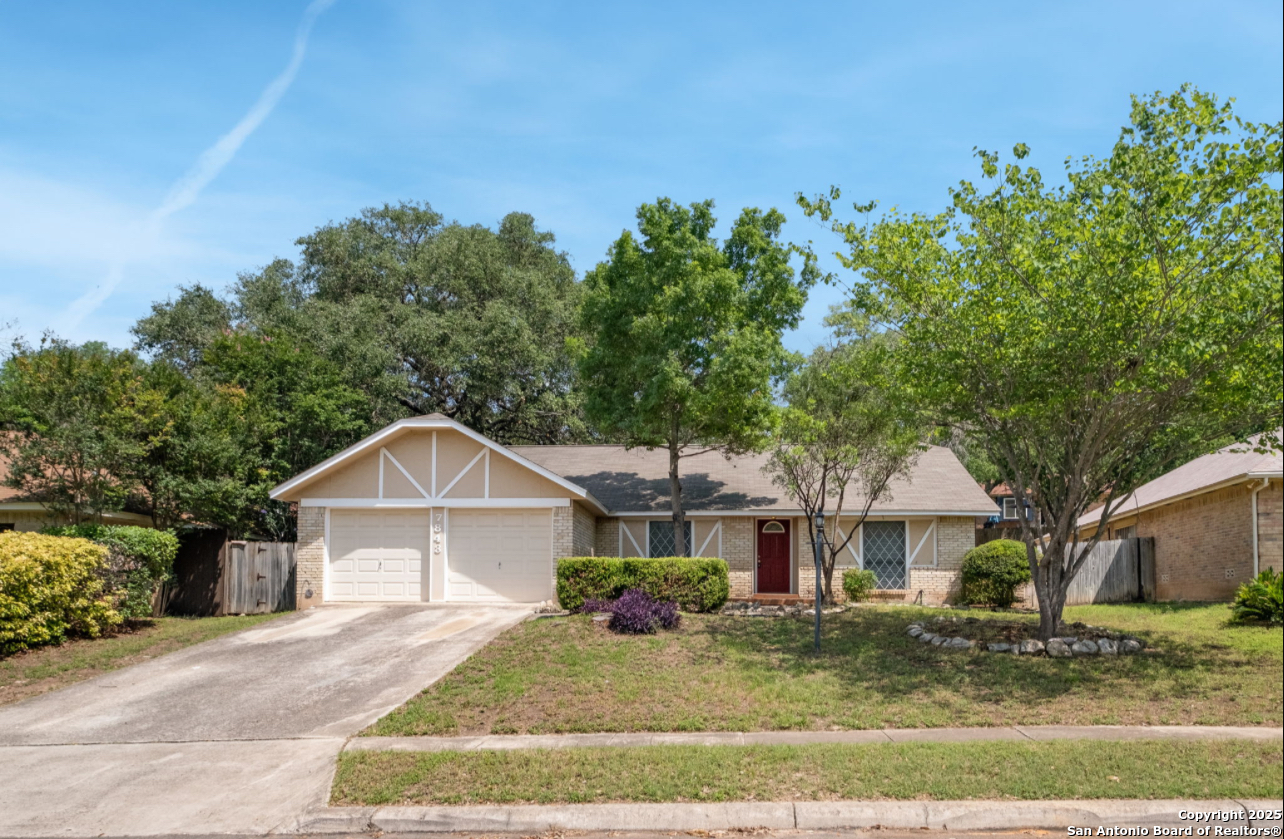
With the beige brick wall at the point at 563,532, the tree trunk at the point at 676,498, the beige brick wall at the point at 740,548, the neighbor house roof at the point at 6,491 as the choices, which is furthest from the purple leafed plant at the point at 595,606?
the neighbor house roof at the point at 6,491

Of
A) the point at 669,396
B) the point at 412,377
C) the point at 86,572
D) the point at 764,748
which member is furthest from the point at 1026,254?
the point at 412,377

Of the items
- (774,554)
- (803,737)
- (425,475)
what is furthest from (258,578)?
(803,737)

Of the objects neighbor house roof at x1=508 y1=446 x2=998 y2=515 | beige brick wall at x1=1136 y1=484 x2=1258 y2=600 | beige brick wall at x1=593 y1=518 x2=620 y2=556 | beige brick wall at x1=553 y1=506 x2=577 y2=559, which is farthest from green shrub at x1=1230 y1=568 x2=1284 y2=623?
beige brick wall at x1=593 y1=518 x2=620 y2=556

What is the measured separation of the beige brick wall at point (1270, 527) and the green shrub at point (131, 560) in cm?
2149

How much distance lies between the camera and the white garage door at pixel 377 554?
71.8ft

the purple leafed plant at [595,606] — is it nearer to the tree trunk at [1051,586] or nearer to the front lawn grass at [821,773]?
the tree trunk at [1051,586]

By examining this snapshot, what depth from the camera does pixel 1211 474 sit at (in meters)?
21.4

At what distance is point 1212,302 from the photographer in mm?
11594

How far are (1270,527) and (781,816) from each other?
50.7 feet

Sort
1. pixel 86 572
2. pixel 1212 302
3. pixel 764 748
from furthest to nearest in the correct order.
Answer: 1. pixel 86 572
2. pixel 1212 302
3. pixel 764 748

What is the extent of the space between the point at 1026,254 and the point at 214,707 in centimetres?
1195

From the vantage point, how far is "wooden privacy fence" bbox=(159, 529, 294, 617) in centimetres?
2188

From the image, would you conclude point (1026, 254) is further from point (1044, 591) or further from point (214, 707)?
point (214, 707)

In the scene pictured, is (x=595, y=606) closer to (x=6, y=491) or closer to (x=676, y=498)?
(x=676, y=498)
